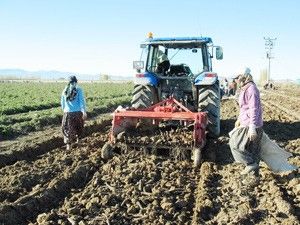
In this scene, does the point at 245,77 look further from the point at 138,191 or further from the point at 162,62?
the point at 162,62

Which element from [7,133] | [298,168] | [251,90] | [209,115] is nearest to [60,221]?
[251,90]

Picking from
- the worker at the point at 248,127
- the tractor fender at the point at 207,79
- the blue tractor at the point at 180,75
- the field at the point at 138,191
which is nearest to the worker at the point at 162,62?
the blue tractor at the point at 180,75

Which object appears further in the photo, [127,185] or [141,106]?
[141,106]

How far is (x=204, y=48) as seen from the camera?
10211 mm

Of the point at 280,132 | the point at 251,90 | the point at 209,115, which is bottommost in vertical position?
the point at 280,132

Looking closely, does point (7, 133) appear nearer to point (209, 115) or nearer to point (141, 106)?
point (141, 106)

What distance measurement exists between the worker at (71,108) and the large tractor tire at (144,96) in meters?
1.19

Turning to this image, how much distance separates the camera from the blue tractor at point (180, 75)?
970 centimetres

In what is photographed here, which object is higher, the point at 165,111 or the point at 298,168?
the point at 165,111

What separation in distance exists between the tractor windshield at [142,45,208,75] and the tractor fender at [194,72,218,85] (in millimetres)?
581

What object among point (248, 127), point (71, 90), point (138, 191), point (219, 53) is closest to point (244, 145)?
point (248, 127)

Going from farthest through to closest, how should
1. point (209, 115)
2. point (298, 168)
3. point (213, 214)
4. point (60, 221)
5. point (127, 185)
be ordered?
point (209, 115) < point (298, 168) < point (127, 185) < point (213, 214) < point (60, 221)

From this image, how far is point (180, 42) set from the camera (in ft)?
32.9

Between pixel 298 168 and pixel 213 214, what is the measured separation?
2.39 metres
